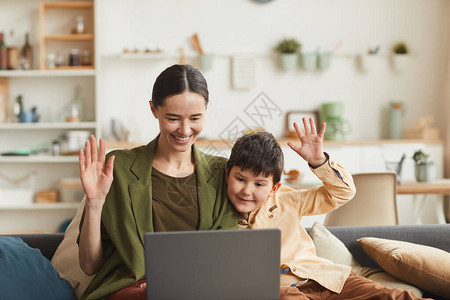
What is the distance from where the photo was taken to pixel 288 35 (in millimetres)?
5742

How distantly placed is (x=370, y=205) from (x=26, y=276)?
2.33m

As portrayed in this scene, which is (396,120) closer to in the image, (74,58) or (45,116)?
(74,58)

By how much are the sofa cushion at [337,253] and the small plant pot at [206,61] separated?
11.3 feet

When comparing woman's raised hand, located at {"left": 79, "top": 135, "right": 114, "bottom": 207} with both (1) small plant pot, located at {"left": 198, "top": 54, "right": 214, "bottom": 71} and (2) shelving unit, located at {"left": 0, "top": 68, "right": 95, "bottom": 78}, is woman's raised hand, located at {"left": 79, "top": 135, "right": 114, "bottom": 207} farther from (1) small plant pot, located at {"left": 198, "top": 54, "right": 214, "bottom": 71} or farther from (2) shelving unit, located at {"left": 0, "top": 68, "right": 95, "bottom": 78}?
(1) small plant pot, located at {"left": 198, "top": 54, "right": 214, "bottom": 71}

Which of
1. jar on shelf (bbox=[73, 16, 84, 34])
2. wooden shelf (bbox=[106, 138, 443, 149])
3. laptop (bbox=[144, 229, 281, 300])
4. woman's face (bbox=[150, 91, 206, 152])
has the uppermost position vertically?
jar on shelf (bbox=[73, 16, 84, 34])

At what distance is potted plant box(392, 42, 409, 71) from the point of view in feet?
18.8

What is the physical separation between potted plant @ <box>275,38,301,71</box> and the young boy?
3.68 m

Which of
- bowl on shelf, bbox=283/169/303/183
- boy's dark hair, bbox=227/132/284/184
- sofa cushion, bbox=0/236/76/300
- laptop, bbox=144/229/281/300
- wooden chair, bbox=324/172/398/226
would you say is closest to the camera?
laptop, bbox=144/229/281/300

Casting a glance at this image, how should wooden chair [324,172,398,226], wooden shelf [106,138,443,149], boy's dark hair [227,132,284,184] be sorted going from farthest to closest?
wooden shelf [106,138,443,149] → wooden chair [324,172,398,226] → boy's dark hair [227,132,284,184]

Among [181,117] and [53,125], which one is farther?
[53,125]

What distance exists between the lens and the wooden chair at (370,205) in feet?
11.4

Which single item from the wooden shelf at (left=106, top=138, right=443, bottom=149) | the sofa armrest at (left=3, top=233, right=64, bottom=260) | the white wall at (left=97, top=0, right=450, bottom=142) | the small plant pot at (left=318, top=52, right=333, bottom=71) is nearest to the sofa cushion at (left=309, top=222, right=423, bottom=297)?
the sofa armrest at (left=3, top=233, right=64, bottom=260)

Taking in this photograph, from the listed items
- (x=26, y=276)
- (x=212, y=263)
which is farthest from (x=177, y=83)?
(x=26, y=276)

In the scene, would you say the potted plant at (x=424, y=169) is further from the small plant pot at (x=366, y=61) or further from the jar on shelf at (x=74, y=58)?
the jar on shelf at (x=74, y=58)
